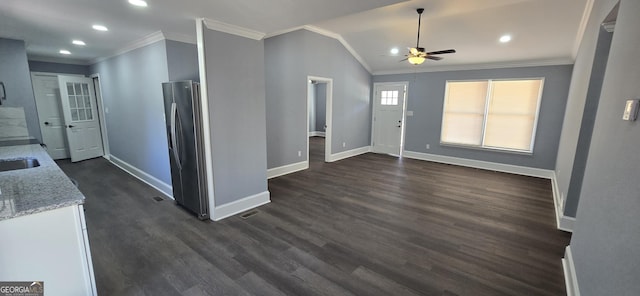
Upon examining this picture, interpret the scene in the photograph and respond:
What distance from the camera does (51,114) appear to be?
6.04 metres

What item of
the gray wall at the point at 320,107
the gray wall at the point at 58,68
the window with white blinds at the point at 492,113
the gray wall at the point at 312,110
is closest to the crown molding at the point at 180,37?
the gray wall at the point at 58,68

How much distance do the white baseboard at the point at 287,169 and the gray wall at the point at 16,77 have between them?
3770 millimetres

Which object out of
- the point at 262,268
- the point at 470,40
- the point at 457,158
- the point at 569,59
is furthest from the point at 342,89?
the point at 262,268

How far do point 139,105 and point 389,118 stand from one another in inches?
234

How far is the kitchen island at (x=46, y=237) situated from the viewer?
1.39 metres

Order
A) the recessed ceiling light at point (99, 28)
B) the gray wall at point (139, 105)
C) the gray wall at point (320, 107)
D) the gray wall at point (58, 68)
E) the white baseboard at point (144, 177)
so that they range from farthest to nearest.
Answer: the gray wall at point (320, 107) < the gray wall at point (58, 68) < the white baseboard at point (144, 177) < the gray wall at point (139, 105) < the recessed ceiling light at point (99, 28)

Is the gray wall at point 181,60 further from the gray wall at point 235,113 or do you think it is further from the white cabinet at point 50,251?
the white cabinet at point 50,251

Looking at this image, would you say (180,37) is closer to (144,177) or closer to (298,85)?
(298,85)

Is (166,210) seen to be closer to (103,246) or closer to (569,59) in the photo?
(103,246)

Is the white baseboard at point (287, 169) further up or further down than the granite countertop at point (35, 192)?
further down

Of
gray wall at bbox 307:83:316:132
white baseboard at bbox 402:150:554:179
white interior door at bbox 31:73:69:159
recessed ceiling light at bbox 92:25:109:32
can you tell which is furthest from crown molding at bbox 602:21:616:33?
white interior door at bbox 31:73:69:159

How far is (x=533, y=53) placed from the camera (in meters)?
4.93

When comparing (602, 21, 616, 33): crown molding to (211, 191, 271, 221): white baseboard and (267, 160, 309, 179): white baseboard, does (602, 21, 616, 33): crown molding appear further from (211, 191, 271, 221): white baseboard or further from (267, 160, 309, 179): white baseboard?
(267, 160, 309, 179): white baseboard

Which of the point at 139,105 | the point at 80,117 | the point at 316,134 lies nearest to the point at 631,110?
the point at 139,105
